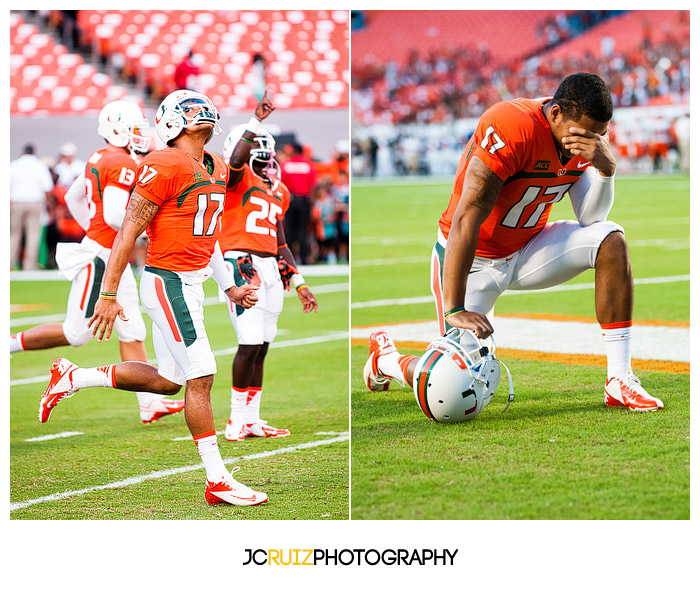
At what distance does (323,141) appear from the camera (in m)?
7.48

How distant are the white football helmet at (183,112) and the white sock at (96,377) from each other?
89cm

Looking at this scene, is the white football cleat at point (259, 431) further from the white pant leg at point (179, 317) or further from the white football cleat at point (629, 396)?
the white football cleat at point (629, 396)

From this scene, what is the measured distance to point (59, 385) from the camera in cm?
318

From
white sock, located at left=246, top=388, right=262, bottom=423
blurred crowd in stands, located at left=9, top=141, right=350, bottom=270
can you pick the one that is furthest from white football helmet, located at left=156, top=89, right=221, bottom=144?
blurred crowd in stands, located at left=9, top=141, right=350, bottom=270

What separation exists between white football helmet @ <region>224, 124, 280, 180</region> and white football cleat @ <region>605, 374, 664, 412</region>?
1.57m

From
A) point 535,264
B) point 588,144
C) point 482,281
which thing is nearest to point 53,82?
point 482,281

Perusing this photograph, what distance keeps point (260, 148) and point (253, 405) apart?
3.35ft

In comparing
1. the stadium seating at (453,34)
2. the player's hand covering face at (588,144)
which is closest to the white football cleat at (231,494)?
the player's hand covering face at (588,144)

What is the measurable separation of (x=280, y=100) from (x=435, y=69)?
14.3 metres

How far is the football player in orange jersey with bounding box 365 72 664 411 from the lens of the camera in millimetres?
2852
